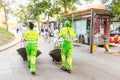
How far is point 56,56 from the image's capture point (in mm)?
11984

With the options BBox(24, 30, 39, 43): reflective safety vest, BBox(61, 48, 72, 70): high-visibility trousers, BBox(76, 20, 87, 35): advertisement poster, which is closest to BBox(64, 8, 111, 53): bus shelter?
BBox(76, 20, 87, 35): advertisement poster

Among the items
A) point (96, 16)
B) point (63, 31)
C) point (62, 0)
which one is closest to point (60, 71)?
point (63, 31)

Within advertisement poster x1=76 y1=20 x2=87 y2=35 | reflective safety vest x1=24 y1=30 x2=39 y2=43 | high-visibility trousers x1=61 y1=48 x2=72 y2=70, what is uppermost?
advertisement poster x1=76 y1=20 x2=87 y2=35

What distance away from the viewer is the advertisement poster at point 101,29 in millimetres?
17312

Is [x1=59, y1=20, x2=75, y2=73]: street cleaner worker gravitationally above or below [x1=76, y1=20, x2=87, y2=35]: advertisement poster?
below

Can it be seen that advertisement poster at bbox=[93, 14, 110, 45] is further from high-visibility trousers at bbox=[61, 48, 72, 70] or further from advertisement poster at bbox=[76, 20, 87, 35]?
high-visibility trousers at bbox=[61, 48, 72, 70]

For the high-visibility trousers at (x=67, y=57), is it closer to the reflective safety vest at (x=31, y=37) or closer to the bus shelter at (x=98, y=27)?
the reflective safety vest at (x=31, y=37)

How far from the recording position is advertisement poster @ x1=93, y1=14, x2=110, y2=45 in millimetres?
17312

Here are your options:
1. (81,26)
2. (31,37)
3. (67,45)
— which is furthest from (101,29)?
(31,37)

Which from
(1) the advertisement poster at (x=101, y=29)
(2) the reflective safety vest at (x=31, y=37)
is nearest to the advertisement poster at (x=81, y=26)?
(1) the advertisement poster at (x=101, y=29)

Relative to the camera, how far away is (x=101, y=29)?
1775 cm

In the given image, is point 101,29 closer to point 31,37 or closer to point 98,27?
point 98,27

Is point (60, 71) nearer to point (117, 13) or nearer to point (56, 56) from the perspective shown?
point (56, 56)

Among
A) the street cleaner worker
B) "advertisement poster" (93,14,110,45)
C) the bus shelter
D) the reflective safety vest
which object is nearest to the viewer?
the reflective safety vest
